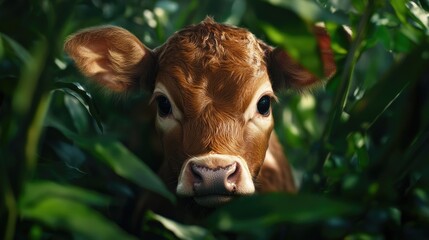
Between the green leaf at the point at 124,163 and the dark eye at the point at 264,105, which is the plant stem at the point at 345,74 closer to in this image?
the green leaf at the point at 124,163

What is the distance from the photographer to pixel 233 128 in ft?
9.74

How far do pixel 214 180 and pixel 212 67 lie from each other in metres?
0.59

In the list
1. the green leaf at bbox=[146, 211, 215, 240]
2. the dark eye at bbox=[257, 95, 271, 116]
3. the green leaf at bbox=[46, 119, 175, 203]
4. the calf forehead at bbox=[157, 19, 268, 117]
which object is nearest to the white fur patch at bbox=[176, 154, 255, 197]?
the calf forehead at bbox=[157, 19, 268, 117]

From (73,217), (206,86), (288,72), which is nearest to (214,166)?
(206,86)

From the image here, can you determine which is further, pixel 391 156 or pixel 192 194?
pixel 192 194

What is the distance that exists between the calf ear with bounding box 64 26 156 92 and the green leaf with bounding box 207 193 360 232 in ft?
5.92

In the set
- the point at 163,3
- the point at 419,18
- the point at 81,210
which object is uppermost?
the point at 419,18

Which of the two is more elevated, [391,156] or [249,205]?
[391,156]

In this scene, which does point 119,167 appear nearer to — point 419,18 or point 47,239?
point 47,239

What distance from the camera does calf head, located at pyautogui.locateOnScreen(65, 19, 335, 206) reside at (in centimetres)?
274

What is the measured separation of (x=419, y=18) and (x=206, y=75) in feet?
2.87

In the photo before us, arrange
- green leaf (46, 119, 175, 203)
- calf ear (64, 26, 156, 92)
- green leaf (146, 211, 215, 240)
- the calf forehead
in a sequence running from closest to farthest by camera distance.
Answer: green leaf (46, 119, 175, 203) < green leaf (146, 211, 215, 240) < the calf forehead < calf ear (64, 26, 156, 92)

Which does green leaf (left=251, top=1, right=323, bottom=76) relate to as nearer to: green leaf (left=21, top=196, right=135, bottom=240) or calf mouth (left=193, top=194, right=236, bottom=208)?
green leaf (left=21, top=196, right=135, bottom=240)

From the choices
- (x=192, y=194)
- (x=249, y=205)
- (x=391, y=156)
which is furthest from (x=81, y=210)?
(x=192, y=194)
